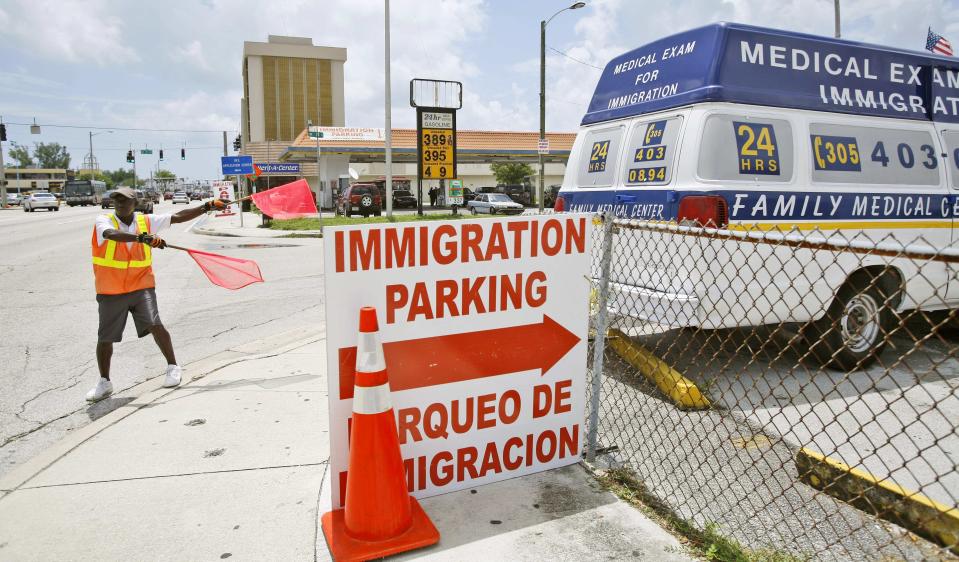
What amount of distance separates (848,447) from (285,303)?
702 cm

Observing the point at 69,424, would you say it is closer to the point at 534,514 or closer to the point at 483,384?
the point at 483,384

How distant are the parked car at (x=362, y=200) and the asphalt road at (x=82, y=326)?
56.1 feet

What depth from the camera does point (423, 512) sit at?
2.96m

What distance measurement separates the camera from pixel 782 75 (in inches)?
195

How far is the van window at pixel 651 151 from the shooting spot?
491cm

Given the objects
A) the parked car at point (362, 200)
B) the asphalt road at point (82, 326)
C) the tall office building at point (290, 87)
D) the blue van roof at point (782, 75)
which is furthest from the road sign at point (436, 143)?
the tall office building at point (290, 87)

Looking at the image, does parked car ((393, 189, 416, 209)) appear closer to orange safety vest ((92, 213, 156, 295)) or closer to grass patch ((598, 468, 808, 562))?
orange safety vest ((92, 213, 156, 295))

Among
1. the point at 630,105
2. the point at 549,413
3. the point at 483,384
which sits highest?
the point at 630,105

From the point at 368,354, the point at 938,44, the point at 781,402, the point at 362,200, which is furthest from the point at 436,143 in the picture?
the point at 368,354

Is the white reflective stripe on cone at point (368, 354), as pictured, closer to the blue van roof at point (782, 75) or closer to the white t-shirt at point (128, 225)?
the white t-shirt at point (128, 225)

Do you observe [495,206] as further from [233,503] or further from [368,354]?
[368,354]

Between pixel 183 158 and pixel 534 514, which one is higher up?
pixel 183 158

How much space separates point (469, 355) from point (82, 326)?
6148 millimetres

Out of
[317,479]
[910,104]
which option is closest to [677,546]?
[317,479]
